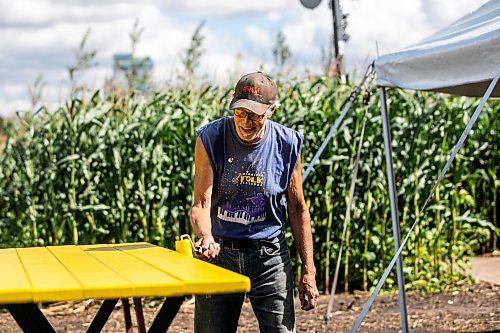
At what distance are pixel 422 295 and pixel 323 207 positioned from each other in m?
1.19

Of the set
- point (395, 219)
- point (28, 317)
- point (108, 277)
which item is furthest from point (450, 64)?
point (28, 317)

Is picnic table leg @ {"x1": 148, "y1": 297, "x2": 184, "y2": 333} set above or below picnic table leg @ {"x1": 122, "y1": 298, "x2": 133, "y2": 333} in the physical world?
above

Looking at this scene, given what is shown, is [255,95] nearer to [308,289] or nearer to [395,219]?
[308,289]

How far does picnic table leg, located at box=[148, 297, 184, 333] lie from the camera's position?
3.16 metres

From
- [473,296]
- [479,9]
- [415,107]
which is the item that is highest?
[479,9]

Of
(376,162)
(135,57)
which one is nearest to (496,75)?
(376,162)

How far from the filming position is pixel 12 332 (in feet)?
23.5

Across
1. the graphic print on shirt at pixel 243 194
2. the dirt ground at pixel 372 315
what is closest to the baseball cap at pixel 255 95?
the graphic print on shirt at pixel 243 194

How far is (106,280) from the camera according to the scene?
2949 mm

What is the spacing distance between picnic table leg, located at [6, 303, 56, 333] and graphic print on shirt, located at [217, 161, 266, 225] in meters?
1.08

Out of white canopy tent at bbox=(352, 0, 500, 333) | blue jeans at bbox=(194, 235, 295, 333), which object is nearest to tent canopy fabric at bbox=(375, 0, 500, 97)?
white canopy tent at bbox=(352, 0, 500, 333)

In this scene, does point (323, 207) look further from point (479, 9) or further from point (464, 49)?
point (464, 49)

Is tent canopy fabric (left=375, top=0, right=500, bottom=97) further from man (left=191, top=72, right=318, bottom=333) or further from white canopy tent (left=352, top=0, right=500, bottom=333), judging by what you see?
man (left=191, top=72, right=318, bottom=333)

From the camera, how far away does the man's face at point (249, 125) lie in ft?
12.4
